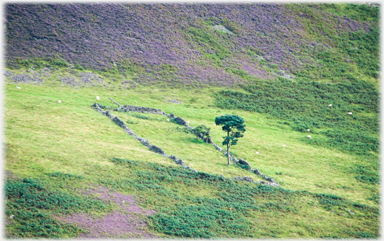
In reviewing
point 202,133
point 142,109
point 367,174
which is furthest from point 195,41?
point 367,174

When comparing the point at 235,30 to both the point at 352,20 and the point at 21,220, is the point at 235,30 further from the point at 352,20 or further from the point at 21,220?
the point at 21,220

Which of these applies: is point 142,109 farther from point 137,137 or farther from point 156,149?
point 156,149

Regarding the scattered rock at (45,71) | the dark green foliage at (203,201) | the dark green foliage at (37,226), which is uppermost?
the scattered rock at (45,71)

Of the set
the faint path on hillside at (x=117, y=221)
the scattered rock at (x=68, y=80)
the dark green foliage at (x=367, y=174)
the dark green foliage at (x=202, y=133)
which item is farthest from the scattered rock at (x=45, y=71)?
the dark green foliage at (x=367, y=174)

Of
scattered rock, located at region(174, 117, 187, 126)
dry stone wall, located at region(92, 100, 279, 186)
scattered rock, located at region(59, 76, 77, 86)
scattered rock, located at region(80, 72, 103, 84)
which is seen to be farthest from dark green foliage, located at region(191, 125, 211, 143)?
scattered rock, located at region(59, 76, 77, 86)

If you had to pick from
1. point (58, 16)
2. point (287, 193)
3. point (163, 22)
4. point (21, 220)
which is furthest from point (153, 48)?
point (21, 220)

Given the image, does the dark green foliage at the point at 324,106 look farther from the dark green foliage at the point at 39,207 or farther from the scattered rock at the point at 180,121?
the dark green foliage at the point at 39,207
